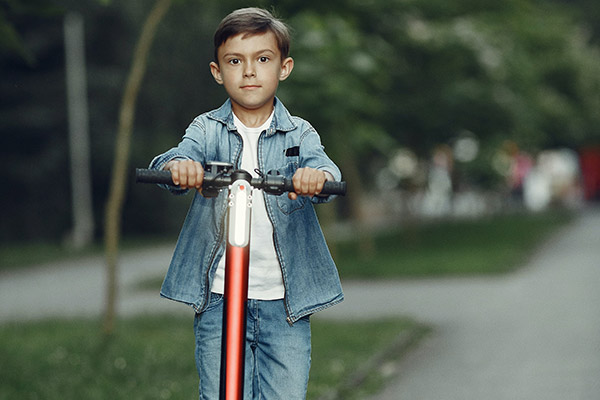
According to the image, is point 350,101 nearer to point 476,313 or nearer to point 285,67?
point 476,313

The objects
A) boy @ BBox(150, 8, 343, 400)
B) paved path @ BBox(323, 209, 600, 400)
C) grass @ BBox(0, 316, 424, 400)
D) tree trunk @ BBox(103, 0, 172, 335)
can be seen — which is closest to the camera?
boy @ BBox(150, 8, 343, 400)

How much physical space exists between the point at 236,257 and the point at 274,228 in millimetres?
325

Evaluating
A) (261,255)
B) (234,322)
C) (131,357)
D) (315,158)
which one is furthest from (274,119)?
(131,357)

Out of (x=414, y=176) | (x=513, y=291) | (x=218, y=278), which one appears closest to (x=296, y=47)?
(x=513, y=291)

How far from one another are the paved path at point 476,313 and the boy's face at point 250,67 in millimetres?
3926

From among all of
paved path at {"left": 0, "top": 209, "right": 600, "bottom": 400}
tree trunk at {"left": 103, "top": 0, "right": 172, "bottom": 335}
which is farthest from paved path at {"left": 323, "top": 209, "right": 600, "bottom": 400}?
tree trunk at {"left": 103, "top": 0, "right": 172, "bottom": 335}

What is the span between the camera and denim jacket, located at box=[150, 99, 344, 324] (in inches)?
126

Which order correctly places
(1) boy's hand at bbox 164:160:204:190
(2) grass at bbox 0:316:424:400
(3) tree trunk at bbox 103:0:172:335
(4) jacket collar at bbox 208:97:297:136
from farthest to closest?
(3) tree trunk at bbox 103:0:172:335 < (2) grass at bbox 0:316:424:400 < (4) jacket collar at bbox 208:97:297:136 < (1) boy's hand at bbox 164:160:204:190

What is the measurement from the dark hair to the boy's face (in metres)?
0.01

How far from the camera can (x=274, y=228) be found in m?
3.23

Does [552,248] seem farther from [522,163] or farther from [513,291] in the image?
[522,163]

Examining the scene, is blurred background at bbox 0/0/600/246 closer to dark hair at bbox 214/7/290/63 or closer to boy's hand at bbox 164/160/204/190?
dark hair at bbox 214/7/290/63

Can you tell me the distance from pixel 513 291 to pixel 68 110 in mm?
16406

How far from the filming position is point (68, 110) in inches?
1040
